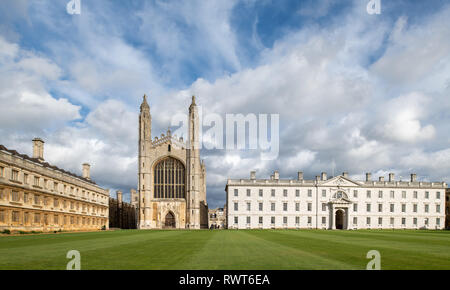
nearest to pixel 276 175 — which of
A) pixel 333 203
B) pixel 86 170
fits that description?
pixel 333 203

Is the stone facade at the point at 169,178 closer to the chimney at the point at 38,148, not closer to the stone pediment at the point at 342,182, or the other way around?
the chimney at the point at 38,148

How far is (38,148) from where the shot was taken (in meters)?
48.1

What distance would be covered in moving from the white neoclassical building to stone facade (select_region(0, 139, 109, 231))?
26.9 meters

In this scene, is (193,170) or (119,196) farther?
(119,196)

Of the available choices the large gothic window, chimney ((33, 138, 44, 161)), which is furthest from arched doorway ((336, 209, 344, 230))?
chimney ((33, 138, 44, 161))

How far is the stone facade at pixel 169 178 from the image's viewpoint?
65062 mm

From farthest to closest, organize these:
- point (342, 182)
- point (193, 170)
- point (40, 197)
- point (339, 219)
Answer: point (339, 219) < point (342, 182) < point (193, 170) < point (40, 197)

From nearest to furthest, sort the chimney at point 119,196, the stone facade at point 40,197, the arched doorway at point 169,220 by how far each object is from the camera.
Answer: the stone facade at point 40,197 → the arched doorway at point 169,220 → the chimney at point 119,196

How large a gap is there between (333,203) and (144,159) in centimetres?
3786

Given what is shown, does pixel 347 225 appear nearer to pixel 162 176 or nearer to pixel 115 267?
pixel 162 176

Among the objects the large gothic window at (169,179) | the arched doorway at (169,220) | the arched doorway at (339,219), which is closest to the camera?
the arched doorway at (169,220)

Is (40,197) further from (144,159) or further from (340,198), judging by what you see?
(340,198)

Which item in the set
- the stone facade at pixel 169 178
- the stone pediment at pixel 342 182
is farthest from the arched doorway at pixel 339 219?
the stone facade at pixel 169 178

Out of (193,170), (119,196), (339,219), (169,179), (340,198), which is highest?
(193,170)
